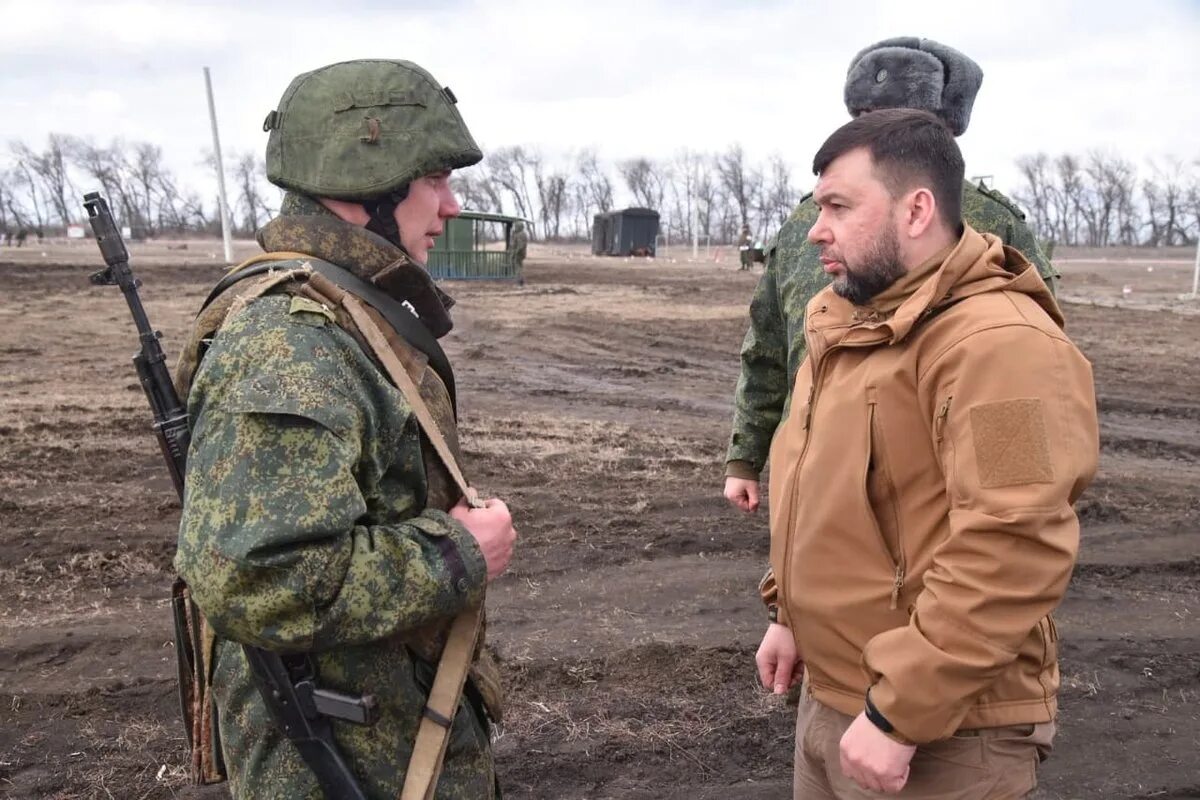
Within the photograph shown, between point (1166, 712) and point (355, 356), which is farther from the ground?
point (355, 356)

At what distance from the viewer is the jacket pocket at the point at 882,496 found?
1.94 meters

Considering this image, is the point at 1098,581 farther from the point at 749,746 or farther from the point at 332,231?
the point at 332,231

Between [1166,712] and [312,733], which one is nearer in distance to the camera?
[312,733]

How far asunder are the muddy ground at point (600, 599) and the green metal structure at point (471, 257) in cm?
1681

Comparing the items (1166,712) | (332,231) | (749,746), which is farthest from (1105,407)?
(332,231)

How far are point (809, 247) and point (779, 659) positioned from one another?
4.22 ft

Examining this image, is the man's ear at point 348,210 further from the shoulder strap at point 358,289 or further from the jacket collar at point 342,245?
the shoulder strap at point 358,289

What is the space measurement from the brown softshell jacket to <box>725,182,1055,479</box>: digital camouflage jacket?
846 millimetres

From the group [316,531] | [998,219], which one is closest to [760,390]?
[998,219]

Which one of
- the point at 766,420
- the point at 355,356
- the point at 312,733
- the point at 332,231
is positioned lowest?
the point at 312,733

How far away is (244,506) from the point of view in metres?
1.62

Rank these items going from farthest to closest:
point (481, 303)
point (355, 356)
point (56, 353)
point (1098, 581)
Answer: point (481, 303), point (56, 353), point (1098, 581), point (355, 356)

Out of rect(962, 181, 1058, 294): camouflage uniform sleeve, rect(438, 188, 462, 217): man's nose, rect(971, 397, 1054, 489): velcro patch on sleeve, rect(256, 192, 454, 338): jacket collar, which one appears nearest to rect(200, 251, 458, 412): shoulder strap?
rect(256, 192, 454, 338): jacket collar

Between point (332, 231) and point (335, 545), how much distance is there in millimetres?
675
